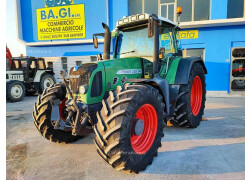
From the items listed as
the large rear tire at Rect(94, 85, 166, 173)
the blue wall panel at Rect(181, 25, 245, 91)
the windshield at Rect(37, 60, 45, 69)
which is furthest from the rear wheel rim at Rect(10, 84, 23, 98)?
the blue wall panel at Rect(181, 25, 245, 91)

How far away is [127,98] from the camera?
7.50 feet

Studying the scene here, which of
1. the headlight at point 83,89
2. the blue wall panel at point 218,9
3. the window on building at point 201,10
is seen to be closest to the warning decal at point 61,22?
the window on building at point 201,10

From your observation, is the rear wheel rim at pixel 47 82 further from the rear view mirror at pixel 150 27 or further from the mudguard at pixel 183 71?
the rear view mirror at pixel 150 27

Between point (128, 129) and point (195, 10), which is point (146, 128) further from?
point (195, 10)

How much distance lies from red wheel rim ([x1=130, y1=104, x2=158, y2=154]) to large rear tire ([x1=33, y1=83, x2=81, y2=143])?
1.45 meters

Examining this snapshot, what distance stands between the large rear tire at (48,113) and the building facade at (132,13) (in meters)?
6.20

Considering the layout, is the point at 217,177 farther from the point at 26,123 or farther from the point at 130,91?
the point at 26,123

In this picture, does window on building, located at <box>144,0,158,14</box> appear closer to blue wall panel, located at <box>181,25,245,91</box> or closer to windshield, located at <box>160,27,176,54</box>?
blue wall panel, located at <box>181,25,245,91</box>

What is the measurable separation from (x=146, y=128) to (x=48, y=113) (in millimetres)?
1702

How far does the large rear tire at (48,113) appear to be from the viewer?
3104 millimetres

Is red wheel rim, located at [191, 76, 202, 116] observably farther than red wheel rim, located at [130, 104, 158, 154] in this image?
Yes

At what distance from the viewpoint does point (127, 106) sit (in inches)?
88.7

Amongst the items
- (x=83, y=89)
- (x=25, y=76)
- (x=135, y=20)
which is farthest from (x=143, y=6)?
(x=83, y=89)

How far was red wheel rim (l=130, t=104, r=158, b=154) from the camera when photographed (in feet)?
8.80
